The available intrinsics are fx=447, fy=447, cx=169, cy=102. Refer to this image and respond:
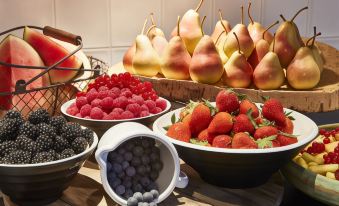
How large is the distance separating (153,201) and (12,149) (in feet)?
0.71

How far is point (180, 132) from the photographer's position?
0.72 m

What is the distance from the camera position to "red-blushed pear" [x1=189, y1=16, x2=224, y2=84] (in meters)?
1.12

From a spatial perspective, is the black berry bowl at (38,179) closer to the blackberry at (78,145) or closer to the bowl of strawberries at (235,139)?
the blackberry at (78,145)

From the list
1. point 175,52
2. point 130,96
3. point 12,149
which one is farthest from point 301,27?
point 12,149

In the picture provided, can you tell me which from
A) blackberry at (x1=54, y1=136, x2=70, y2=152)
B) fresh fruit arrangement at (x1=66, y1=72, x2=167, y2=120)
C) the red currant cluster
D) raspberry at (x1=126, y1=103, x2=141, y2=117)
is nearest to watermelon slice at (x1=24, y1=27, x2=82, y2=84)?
fresh fruit arrangement at (x1=66, y1=72, x2=167, y2=120)

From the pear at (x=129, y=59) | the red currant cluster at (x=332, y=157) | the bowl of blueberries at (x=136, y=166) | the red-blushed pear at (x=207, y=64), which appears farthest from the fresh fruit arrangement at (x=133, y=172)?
the pear at (x=129, y=59)

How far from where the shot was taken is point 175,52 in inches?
46.1

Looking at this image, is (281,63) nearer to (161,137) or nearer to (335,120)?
(335,120)

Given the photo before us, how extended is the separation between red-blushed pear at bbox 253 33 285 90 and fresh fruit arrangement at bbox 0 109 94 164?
0.56m

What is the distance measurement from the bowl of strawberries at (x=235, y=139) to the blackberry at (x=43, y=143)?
183 mm

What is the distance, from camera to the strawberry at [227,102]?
740mm

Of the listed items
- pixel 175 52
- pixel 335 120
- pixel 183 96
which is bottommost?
pixel 335 120

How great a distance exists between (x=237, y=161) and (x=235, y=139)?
33mm

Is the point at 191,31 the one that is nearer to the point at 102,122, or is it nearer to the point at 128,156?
the point at 102,122
